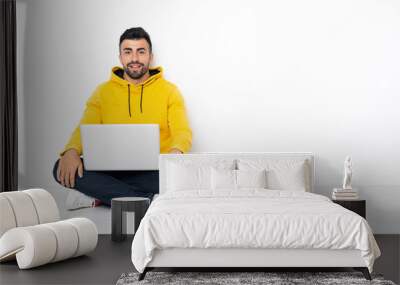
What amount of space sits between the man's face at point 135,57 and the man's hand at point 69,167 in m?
1.12

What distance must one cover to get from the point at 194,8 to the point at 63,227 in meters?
3.11

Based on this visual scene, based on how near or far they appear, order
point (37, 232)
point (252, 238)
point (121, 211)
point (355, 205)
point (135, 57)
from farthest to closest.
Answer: point (135, 57), point (355, 205), point (121, 211), point (37, 232), point (252, 238)

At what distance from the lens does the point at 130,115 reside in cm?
759

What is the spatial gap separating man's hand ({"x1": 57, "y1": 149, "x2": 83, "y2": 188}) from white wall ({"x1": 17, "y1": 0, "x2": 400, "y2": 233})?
86 cm

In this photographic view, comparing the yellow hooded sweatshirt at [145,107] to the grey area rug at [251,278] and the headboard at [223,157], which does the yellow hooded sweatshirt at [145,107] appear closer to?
the headboard at [223,157]

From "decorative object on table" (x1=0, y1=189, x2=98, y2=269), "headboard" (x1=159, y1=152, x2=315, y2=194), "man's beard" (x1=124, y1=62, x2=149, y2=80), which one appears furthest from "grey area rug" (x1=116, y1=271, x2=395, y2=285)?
"man's beard" (x1=124, y1=62, x2=149, y2=80)

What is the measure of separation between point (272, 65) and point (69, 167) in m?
2.57

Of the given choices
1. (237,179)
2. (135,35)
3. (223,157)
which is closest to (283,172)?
(237,179)

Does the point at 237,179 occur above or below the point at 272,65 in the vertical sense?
below

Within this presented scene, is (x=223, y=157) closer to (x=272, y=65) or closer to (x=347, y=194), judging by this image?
(x=272, y=65)

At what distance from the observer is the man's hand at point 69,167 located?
25.1 ft

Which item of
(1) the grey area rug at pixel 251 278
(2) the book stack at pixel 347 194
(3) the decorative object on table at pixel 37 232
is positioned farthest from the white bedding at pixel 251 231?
(2) the book stack at pixel 347 194

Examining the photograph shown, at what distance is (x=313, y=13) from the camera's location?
750 centimetres

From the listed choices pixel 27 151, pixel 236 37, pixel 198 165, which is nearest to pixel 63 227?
pixel 198 165
